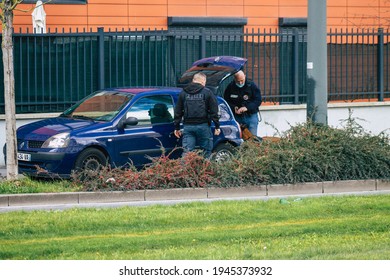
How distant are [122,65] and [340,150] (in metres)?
6.91

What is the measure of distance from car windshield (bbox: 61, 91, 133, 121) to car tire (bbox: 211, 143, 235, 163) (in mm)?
1622

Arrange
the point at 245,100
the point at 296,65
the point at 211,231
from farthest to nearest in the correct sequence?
the point at 296,65 < the point at 245,100 < the point at 211,231

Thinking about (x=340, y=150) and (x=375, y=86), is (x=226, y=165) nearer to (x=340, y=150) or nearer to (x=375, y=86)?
(x=340, y=150)

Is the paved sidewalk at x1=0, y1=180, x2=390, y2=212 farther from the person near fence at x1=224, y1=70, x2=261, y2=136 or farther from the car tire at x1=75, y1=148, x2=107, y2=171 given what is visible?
the person near fence at x1=224, y1=70, x2=261, y2=136

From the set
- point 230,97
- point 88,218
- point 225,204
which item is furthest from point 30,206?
point 230,97

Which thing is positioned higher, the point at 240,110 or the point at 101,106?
the point at 101,106

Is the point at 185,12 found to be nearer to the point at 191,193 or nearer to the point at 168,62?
the point at 168,62

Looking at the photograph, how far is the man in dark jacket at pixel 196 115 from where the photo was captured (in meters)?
16.6

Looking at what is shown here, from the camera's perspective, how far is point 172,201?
1459 centimetres

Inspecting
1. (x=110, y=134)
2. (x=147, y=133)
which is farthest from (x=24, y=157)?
(x=147, y=133)

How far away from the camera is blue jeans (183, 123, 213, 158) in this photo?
653 inches

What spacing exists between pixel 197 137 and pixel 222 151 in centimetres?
91

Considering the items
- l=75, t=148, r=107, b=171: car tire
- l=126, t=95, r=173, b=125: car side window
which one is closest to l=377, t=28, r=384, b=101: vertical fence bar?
l=126, t=95, r=173, b=125: car side window

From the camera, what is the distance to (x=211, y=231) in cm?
1197
